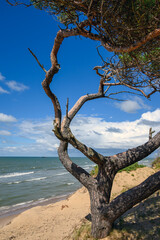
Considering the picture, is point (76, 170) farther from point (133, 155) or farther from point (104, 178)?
point (133, 155)

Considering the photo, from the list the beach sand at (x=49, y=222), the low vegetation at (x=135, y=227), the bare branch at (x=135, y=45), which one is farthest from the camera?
the beach sand at (x=49, y=222)


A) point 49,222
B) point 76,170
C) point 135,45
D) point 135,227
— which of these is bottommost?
point 49,222

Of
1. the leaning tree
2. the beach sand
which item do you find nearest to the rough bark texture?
the leaning tree

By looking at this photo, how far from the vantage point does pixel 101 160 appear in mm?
4805

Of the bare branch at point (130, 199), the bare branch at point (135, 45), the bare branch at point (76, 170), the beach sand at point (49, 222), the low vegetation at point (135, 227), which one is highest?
the bare branch at point (135, 45)

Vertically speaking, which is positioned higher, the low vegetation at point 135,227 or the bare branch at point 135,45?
the bare branch at point 135,45

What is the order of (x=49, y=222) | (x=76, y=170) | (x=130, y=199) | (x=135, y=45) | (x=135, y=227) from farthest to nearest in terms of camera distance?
(x=49, y=222) < (x=76, y=170) < (x=135, y=227) < (x=130, y=199) < (x=135, y=45)

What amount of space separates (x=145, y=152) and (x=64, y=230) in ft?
15.6

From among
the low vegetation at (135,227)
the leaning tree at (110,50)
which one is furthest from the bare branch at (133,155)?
the low vegetation at (135,227)

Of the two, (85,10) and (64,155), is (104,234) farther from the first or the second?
(85,10)

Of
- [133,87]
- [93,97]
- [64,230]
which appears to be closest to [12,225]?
[64,230]

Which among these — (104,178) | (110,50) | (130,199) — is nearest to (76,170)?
(104,178)

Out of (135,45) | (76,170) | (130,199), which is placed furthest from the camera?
(76,170)

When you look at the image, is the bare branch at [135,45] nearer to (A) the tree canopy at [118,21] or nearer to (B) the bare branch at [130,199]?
(A) the tree canopy at [118,21]
